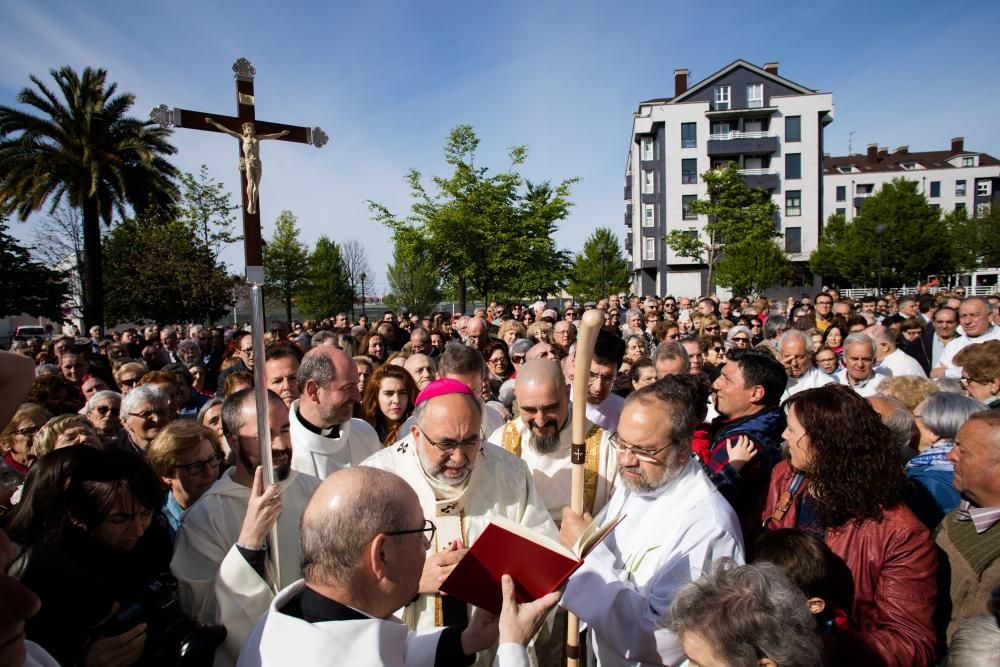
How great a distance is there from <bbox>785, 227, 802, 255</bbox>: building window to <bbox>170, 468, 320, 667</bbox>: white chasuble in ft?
163

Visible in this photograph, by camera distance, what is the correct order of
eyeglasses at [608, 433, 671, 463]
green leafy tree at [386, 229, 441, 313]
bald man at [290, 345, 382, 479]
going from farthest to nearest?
green leafy tree at [386, 229, 441, 313] < bald man at [290, 345, 382, 479] < eyeglasses at [608, 433, 671, 463]

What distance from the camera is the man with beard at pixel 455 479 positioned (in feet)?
9.84

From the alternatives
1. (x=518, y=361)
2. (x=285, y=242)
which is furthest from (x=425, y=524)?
(x=285, y=242)

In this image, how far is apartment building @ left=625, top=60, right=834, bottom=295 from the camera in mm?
45562

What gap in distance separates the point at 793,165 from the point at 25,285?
46.1 meters

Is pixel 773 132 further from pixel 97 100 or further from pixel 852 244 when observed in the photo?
pixel 97 100

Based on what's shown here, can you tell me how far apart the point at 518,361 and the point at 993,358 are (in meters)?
4.34

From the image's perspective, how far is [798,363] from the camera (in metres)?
6.46

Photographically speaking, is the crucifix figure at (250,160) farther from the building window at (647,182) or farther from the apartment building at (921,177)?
the apartment building at (921,177)

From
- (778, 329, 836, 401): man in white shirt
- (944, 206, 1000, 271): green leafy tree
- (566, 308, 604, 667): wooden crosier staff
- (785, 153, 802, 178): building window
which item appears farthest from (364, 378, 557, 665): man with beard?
(944, 206, 1000, 271): green leafy tree

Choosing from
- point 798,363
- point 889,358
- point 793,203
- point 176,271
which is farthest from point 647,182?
point 798,363

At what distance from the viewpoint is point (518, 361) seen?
24.1 feet

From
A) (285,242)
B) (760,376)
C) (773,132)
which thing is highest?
(773,132)

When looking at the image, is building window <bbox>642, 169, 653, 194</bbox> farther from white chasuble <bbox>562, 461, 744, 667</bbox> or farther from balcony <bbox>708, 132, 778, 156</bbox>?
white chasuble <bbox>562, 461, 744, 667</bbox>
